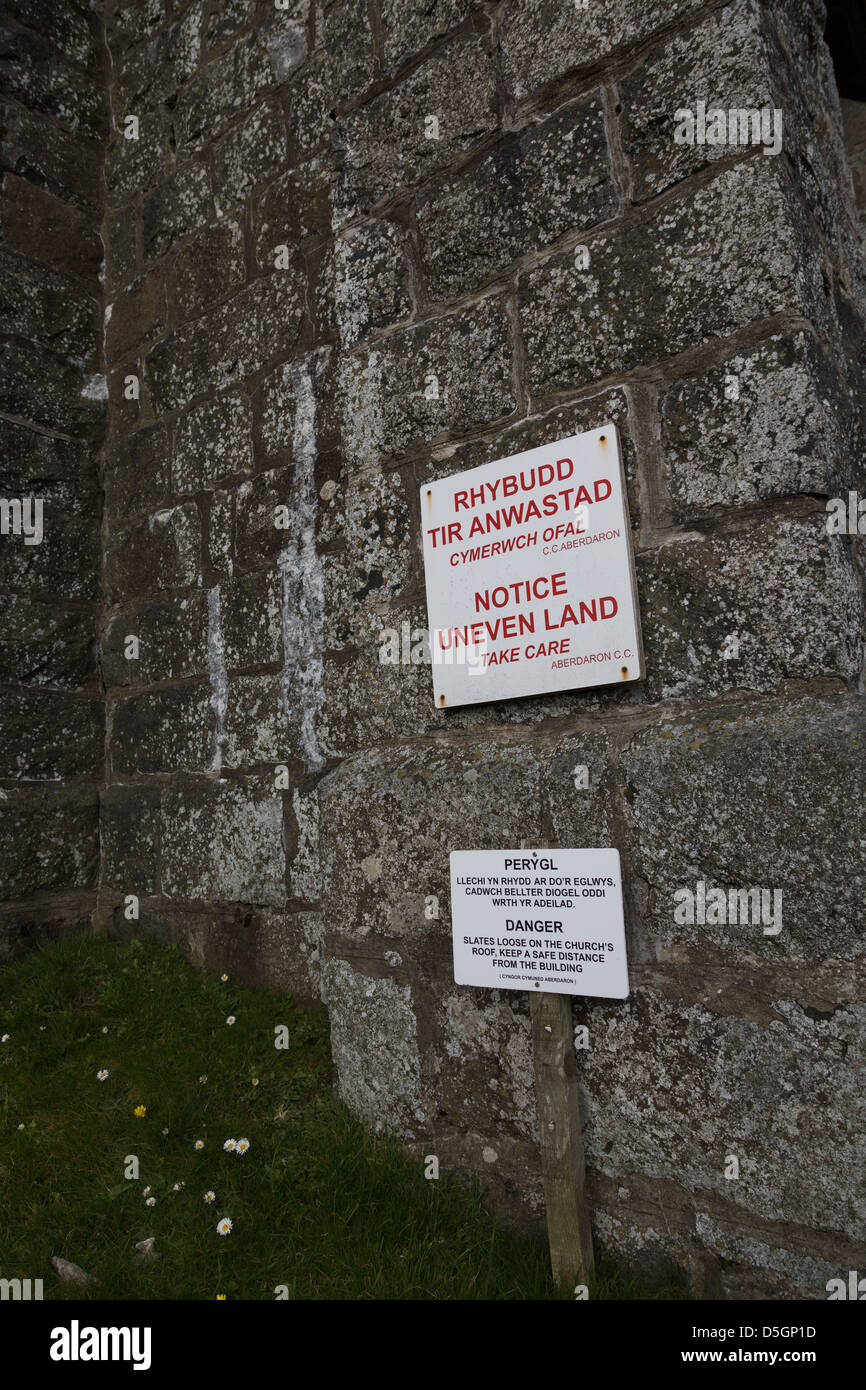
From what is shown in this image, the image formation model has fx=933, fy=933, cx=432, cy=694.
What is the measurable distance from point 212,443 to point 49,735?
139 centimetres

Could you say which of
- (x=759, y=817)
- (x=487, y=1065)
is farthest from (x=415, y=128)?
(x=487, y=1065)

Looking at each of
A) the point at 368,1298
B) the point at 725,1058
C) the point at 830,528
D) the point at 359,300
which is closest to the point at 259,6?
the point at 359,300

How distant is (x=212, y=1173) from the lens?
2.28 m

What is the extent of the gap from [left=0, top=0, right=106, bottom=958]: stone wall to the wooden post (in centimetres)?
264

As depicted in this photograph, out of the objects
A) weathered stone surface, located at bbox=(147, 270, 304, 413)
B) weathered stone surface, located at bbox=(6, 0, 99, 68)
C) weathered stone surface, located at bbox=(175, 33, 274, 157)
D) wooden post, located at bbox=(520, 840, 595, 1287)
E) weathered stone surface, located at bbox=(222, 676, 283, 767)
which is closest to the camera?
wooden post, located at bbox=(520, 840, 595, 1287)

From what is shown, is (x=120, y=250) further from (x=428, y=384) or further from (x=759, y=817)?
(x=759, y=817)

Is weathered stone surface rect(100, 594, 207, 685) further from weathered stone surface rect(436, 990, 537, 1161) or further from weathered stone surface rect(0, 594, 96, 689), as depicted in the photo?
weathered stone surface rect(436, 990, 537, 1161)

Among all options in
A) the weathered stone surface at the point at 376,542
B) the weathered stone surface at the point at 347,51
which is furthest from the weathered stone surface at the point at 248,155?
the weathered stone surface at the point at 376,542

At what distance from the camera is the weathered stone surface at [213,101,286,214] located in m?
3.59

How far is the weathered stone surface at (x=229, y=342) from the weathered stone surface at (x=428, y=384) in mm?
1139

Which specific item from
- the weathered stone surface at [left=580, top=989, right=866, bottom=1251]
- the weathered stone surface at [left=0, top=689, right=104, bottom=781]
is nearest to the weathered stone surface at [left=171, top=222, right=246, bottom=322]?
the weathered stone surface at [left=0, top=689, right=104, bottom=781]

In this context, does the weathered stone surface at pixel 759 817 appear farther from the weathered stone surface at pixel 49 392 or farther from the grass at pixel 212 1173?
the weathered stone surface at pixel 49 392

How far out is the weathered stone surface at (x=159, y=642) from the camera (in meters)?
3.67

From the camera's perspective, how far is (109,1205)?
2223mm
